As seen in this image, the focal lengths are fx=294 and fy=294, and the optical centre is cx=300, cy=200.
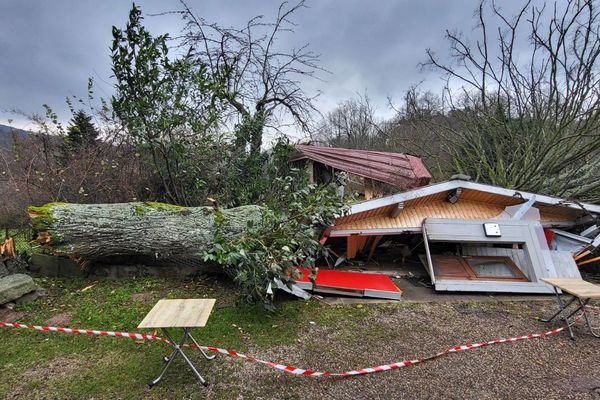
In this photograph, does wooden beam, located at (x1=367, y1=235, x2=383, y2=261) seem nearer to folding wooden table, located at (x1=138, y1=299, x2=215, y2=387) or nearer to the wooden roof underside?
the wooden roof underside

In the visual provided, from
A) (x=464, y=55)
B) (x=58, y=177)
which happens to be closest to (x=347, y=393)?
(x=58, y=177)

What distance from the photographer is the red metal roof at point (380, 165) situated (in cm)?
649

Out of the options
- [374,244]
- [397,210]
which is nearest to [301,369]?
[397,210]

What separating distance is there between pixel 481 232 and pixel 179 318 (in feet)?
17.6

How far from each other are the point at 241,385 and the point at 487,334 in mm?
3134

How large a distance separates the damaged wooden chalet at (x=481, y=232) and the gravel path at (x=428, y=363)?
1.14 meters

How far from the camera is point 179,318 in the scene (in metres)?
2.56

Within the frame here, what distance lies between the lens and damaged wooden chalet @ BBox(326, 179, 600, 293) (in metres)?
5.32

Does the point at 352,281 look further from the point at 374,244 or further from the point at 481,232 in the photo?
the point at 481,232

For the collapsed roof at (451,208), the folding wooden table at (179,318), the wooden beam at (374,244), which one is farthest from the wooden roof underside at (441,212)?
the folding wooden table at (179,318)

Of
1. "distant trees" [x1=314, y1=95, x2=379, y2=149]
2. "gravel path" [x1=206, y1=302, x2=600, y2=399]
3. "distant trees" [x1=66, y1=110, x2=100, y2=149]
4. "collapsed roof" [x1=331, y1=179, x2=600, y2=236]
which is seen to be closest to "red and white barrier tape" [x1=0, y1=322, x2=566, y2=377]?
"gravel path" [x1=206, y1=302, x2=600, y2=399]

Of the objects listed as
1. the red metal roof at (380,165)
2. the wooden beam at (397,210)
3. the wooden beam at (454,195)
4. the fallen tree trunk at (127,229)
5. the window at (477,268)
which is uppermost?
the fallen tree trunk at (127,229)

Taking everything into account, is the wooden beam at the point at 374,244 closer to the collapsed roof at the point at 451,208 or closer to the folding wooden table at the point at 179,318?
the collapsed roof at the point at 451,208

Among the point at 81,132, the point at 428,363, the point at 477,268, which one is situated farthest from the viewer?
the point at 81,132
